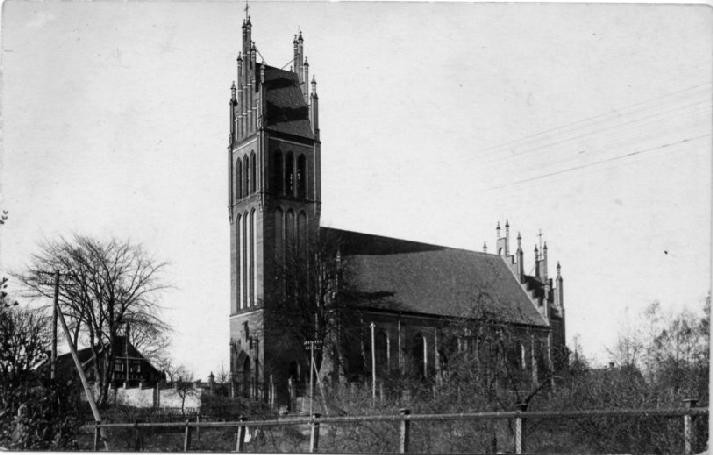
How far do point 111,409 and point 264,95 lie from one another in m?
21.6

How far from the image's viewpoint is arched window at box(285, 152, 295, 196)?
52281mm

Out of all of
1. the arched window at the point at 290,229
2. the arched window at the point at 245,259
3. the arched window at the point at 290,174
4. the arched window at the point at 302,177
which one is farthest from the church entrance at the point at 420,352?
the arched window at the point at 290,174

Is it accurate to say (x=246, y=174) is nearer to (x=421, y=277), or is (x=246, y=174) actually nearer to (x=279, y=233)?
(x=279, y=233)

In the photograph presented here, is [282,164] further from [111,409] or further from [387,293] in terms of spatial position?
[111,409]

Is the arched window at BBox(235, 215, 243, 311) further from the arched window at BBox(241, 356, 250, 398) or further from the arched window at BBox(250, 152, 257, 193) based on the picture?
the arched window at BBox(241, 356, 250, 398)

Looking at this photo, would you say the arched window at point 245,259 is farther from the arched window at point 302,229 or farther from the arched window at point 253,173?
the arched window at point 302,229

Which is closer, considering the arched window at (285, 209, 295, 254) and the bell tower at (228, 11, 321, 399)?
the bell tower at (228, 11, 321, 399)

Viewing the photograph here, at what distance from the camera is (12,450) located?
50.8 ft

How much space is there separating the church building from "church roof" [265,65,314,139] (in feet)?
0.24

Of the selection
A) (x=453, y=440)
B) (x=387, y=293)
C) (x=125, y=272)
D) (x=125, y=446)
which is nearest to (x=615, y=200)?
(x=453, y=440)

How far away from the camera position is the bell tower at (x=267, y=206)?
159 feet

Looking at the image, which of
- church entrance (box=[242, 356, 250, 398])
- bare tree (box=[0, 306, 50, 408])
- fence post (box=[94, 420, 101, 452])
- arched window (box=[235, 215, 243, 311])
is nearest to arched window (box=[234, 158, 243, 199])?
arched window (box=[235, 215, 243, 311])

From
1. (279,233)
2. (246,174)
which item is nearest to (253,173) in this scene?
(246,174)

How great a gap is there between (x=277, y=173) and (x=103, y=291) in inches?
597
